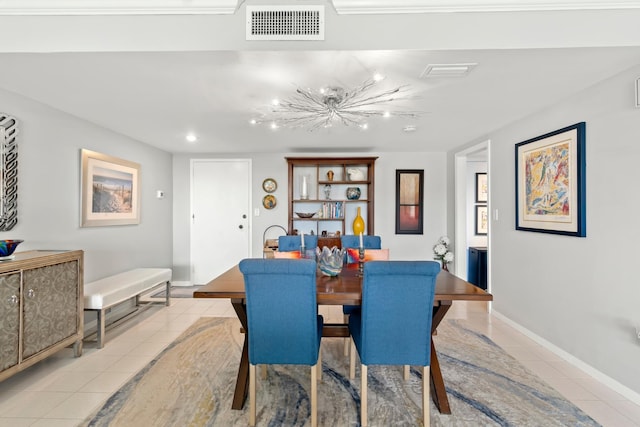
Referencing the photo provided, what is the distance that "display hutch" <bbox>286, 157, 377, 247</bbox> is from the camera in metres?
4.73

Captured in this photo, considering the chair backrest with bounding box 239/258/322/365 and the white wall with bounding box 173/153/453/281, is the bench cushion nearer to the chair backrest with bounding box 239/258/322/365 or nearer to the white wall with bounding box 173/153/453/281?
the white wall with bounding box 173/153/453/281

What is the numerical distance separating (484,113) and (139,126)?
140 inches

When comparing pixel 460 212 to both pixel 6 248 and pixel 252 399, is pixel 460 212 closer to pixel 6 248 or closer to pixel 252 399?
pixel 252 399

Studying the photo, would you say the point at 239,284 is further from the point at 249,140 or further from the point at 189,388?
the point at 249,140

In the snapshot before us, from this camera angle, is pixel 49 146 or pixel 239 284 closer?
pixel 239 284

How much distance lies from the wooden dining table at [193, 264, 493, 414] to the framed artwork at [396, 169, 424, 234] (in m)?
2.82

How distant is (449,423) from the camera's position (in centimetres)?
181

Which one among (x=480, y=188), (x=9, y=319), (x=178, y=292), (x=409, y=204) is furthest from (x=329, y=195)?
(x=9, y=319)

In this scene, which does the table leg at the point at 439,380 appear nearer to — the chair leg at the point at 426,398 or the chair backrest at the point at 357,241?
the chair leg at the point at 426,398

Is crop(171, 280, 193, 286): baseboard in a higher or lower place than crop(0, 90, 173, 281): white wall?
lower

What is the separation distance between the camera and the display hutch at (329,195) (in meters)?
4.73

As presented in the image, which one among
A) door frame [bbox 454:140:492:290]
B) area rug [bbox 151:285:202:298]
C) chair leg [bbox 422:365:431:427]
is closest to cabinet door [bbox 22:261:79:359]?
area rug [bbox 151:285:202:298]

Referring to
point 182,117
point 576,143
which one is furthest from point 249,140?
point 576,143

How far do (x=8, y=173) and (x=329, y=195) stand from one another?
11.6 feet
